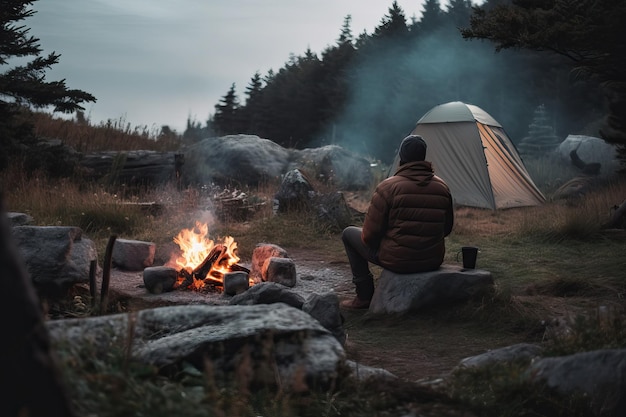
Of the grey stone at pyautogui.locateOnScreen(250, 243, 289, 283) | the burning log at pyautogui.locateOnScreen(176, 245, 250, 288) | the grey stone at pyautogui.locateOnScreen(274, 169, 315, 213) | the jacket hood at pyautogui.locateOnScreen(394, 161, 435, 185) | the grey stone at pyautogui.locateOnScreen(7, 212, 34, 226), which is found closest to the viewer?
the jacket hood at pyautogui.locateOnScreen(394, 161, 435, 185)

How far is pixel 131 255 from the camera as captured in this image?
8.84 metres

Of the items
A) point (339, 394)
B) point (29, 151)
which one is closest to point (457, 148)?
point (29, 151)

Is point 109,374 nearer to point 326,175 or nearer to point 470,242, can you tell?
point 470,242

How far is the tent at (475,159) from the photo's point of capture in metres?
15.0

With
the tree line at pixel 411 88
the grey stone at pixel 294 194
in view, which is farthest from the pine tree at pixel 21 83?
the tree line at pixel 411 88

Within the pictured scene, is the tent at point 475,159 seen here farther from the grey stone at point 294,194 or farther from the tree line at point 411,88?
the tree line at point 411,88

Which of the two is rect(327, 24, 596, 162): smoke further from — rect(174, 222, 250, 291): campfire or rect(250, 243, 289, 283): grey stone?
rect(174, 222, 250, 291): campfire

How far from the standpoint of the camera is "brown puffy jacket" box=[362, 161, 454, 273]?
6.51m

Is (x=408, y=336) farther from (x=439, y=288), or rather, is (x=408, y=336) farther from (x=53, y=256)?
(x=53, y=256)

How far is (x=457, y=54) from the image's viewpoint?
34469 millimetres

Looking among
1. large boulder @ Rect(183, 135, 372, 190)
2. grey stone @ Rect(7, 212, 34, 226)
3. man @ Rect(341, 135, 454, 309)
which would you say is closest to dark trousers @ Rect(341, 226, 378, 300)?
man @ Rect(341, 135, 454, 309)

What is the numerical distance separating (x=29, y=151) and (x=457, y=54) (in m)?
25.1

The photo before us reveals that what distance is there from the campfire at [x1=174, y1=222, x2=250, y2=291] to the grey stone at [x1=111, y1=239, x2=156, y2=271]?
564mm

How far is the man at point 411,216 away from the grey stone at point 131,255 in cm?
346
